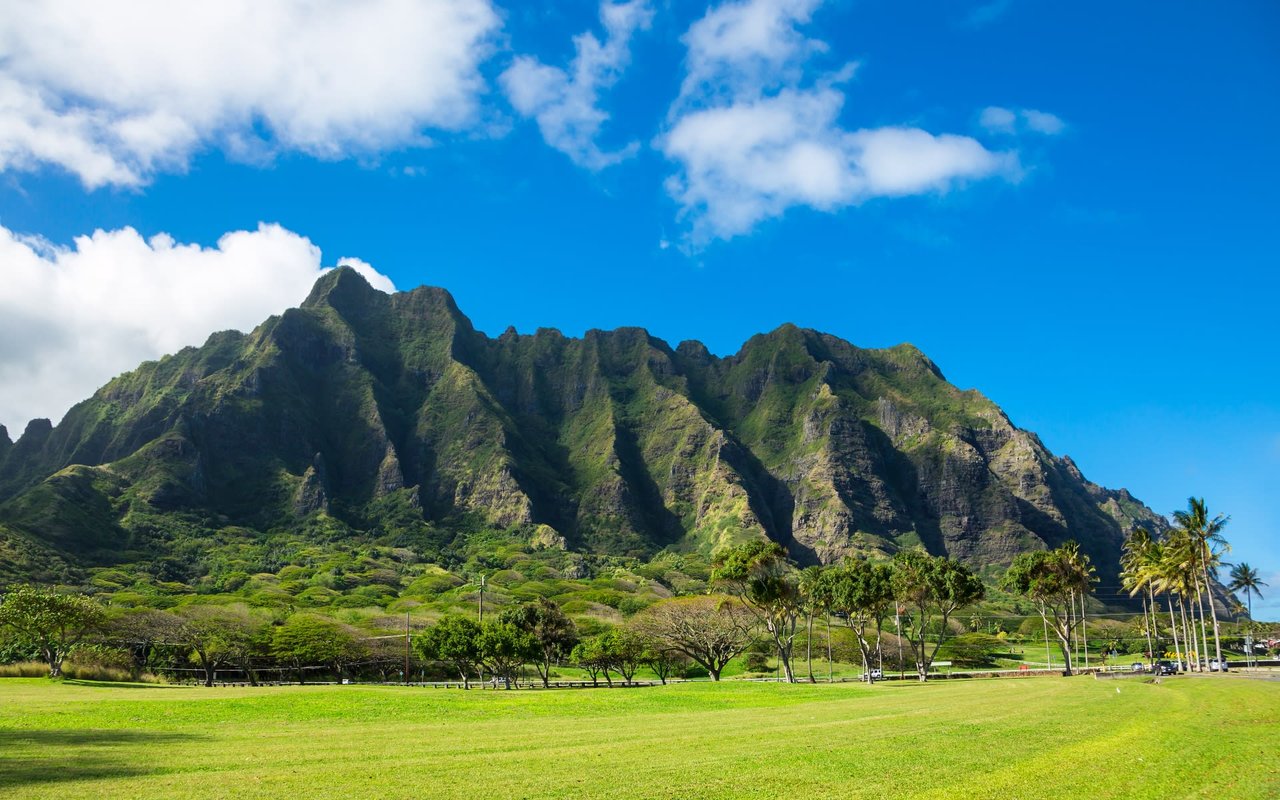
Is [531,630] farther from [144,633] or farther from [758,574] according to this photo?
[144,633]

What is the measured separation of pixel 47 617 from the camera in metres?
84.8

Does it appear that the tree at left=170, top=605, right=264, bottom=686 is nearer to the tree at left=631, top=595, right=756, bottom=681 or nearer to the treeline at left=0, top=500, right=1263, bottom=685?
the treeline at left=0, top=500, right=1263, bottom=685

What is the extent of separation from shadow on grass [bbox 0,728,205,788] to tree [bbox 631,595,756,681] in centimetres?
6841

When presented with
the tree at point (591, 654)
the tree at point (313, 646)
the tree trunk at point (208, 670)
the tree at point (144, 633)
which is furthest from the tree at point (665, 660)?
the tree at point (144, 633)

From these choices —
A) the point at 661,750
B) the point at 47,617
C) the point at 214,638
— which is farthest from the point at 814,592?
the point at 47,617

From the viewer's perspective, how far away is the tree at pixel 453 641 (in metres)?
93.6

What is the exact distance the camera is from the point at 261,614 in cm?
13300

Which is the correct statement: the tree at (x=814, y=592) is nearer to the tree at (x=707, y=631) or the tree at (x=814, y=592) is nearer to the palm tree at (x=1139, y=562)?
the tree at (x=707, y=631)

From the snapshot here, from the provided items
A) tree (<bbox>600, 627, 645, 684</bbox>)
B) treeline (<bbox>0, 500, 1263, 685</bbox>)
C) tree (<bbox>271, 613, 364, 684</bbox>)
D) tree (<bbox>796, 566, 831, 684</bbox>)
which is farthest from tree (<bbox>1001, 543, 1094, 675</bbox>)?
tree (<bbox>271, 613, 364, 684</bbox>)

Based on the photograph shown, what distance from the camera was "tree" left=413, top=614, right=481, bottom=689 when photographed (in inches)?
3686

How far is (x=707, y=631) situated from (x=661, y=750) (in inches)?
3015

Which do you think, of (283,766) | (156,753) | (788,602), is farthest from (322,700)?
(788,602)

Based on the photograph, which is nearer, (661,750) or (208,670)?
(661,750)

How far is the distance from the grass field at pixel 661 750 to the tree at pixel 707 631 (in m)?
53.3
